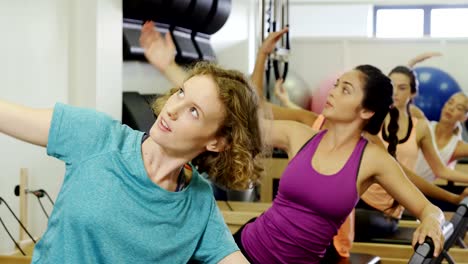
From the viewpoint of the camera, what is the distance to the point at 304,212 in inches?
107

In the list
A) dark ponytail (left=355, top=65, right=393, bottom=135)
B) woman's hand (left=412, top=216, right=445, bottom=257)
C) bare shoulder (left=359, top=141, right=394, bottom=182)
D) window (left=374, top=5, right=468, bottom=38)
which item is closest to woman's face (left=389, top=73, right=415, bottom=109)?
dark ponytail (left=355, top=65, right=393, bottom=135)

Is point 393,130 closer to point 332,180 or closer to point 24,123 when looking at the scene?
point 332,180

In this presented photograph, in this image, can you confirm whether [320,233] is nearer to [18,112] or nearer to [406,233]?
[18,112]

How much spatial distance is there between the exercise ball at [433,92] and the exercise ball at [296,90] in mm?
1154

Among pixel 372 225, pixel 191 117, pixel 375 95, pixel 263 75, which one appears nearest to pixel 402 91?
pixel 372 225

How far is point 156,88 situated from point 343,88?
254 cm

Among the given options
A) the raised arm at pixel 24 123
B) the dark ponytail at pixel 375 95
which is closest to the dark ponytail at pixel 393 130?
the dark ponytail at pixel 375 95

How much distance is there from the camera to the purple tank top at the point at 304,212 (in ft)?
8.75

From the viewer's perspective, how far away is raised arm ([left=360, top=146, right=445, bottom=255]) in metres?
2.46

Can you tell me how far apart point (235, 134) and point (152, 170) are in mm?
231

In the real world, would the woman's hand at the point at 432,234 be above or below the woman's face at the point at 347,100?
below

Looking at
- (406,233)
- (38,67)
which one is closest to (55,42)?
(38,67)

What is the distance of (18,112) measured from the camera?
5.10 feet

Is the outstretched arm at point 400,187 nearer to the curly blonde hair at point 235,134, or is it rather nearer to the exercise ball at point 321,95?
the curly blonde hair at point 235,134
